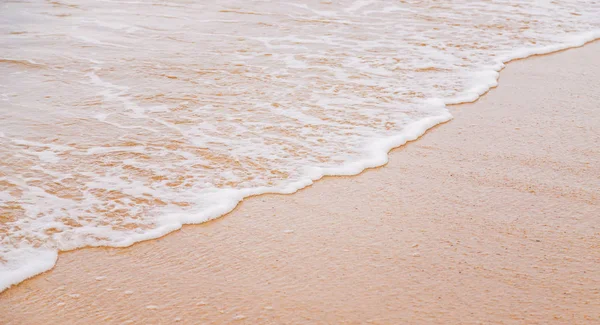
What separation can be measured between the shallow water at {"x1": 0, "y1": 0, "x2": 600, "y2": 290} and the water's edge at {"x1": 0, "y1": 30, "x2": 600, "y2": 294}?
0.01 metres

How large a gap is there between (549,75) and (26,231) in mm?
4193

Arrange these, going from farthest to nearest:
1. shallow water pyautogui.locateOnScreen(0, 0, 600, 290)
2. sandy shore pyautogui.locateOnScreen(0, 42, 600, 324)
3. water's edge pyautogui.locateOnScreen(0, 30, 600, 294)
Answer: shallow water pyautogui.locateOnScreen(0, 0, 600, 290)
water's edge pyautogui.locateOnScreen(0, 30, 600, 294)
sandy shore pyautogui.locateOnScreen(0, 42, 600, 324)

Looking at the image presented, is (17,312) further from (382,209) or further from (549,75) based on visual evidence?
(549,75)

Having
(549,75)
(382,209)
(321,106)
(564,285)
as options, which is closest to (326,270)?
(382,209)

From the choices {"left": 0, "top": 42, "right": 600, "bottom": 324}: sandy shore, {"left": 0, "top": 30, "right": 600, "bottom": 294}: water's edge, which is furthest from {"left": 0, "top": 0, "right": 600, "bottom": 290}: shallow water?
{"left": 0, "top": 42, "right": 600, "bottom": 324}: sandy shore

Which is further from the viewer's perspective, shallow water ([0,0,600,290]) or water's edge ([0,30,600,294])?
shallow water ([0,0,600,290])

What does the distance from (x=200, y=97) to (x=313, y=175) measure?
1488 millimetres

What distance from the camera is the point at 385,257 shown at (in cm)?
278

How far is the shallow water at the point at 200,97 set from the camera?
3.20 meters

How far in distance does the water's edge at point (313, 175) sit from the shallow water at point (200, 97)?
0.04 feet

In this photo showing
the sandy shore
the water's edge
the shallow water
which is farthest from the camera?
the shallow water

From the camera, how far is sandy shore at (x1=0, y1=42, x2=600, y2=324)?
7.91ft

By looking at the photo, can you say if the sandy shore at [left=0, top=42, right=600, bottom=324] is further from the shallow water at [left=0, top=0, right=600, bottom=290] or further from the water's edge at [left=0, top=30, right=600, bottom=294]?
the shallow water at [left=0, top=0, right=600, bottom=290]

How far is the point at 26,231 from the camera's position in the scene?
2898 millimetres
